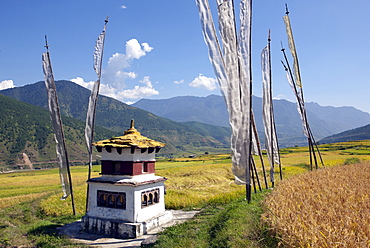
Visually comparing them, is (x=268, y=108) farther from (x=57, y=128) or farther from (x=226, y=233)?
(x=57, y=128)

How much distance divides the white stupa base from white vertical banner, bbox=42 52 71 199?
3.73 meters

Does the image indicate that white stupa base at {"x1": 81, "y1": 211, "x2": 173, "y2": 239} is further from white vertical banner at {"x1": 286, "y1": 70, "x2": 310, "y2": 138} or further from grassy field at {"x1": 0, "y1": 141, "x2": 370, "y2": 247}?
white vertical banner at {"x1": 286, "y1": 70, "x2": 310, "y2": 138}

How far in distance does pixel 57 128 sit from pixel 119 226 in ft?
27.3

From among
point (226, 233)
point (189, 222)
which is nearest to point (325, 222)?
point (226, 233)

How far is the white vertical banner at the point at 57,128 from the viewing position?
1858 centimetres

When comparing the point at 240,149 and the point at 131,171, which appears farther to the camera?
the point at 131,171

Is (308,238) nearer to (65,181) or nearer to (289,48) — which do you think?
(65,181)

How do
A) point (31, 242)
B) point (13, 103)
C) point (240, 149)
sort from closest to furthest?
1. point (240, 149)
2. point (31, 242)
3. point (13, 103)

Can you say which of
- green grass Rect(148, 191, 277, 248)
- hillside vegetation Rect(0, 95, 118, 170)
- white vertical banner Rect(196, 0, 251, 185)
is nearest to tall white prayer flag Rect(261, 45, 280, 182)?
green grass Rect(148, 191, 277, 248)

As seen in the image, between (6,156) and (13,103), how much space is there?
199 feet

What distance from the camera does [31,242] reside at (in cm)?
1420

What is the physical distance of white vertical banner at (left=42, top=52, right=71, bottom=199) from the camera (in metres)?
18.6

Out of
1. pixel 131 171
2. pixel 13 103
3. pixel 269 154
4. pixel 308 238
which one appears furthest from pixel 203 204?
pixel 13 103

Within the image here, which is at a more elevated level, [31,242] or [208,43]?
[208,43]
